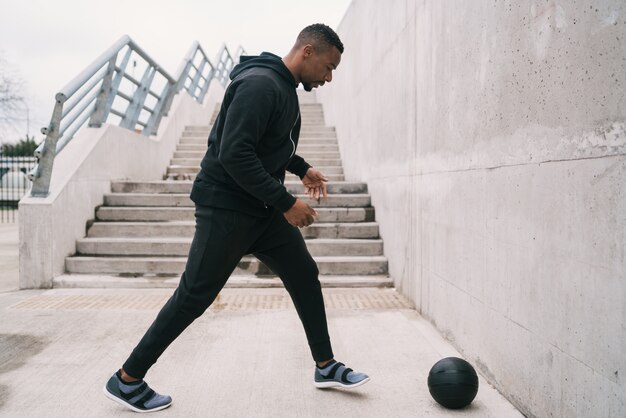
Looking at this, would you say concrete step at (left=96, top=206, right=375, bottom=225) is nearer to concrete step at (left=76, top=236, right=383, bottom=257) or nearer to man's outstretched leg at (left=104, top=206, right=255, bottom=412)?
concrete step at (left=76, top=236, right=383, bottom=257)

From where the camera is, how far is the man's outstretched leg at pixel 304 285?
286cm

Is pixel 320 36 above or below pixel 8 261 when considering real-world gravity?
above

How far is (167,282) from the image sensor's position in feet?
18.9

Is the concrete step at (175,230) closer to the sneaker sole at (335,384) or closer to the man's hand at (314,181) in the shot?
the man's hand at (314,181)

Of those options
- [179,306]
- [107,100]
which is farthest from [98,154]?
[179,306]

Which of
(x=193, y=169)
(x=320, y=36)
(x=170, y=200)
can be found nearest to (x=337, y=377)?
(x=320, y=36)

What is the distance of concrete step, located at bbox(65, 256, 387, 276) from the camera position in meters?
6.01

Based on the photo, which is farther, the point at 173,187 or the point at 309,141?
the point at 309,141

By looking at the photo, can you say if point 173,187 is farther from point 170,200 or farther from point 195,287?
point 195,287

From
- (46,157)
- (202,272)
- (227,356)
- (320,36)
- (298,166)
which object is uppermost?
(320,36)

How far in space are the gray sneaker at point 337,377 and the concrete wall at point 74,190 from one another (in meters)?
3.85

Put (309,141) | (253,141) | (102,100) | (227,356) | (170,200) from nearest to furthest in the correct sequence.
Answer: (253,141), (227,356), (170,200), (102,100), (309,141)

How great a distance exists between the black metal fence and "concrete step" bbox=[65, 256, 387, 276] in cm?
1086

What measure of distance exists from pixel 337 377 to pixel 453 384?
617 mm
